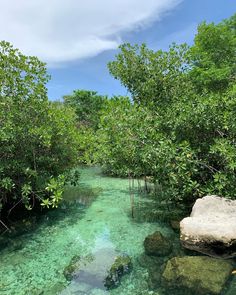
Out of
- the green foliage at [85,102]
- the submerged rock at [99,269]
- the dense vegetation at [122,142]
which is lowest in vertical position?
the submerged rock at [99,269]

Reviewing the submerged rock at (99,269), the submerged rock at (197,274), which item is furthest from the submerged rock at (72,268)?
the submerged rock at (197,274)

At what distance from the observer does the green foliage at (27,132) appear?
974cm

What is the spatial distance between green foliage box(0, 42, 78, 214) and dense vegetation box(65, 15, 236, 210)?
2.32 metres

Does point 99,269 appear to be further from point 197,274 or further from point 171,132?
point 171,132

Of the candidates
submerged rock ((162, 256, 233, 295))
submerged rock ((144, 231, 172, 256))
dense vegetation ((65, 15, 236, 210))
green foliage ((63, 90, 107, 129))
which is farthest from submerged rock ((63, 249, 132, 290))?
green foliage ((63, 90, 107, 129))

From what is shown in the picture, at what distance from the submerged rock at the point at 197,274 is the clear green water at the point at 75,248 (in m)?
0.63

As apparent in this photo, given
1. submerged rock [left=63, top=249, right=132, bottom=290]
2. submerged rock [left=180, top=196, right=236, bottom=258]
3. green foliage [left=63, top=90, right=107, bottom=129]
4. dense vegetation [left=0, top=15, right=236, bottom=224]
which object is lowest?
submerged rock [left=63, top=249, right=132, bottom=290]

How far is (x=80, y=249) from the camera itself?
868cm

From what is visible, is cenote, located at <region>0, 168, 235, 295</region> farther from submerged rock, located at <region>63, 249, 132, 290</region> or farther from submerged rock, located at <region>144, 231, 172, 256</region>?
submerged rock, located at <region>144, 231, 172, 256</region>

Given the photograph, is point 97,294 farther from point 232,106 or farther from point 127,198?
point 127,198

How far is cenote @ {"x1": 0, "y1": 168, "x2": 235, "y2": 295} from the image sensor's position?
6.59 m

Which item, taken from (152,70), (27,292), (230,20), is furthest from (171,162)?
(230,20)

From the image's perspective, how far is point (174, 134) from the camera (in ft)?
35.4

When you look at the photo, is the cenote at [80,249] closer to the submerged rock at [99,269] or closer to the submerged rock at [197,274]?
the submerged rock at [99,269]
